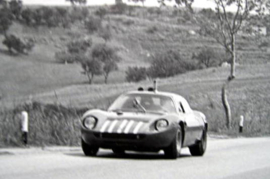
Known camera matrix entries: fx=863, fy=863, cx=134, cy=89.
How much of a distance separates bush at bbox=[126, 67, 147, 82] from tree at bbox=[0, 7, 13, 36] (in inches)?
323

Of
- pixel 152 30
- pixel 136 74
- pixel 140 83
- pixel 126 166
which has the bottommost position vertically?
pixel 140 83

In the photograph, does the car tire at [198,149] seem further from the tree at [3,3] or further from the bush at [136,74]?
the tree at [3,3]

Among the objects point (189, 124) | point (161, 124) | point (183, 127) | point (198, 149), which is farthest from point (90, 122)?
point (198, 149)

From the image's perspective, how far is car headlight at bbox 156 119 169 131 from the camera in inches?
592

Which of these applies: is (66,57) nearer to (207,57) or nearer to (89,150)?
(207,57)

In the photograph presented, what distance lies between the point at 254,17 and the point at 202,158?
2246cm

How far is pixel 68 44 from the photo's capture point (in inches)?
2287

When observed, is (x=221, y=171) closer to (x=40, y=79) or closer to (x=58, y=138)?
(x=58, y=138)

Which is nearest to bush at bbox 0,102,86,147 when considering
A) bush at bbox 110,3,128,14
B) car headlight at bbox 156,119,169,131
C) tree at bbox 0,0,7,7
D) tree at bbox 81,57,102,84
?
car headlight at bbox 156,119,169,131

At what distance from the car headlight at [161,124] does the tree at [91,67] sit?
3525cm

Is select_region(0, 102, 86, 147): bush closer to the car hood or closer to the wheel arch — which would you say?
the car hood

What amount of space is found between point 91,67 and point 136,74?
3918mm

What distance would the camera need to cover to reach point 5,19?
53.7m

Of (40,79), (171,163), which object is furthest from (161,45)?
(171,163)
